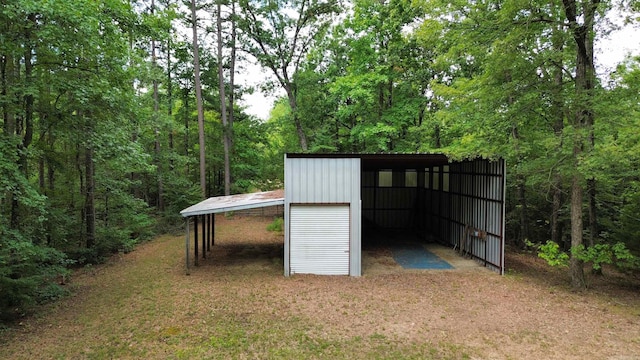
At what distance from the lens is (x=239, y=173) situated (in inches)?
877

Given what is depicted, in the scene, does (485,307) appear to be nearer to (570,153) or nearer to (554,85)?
(570,153)

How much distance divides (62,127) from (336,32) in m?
15.5

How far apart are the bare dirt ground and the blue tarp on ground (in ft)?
2.29

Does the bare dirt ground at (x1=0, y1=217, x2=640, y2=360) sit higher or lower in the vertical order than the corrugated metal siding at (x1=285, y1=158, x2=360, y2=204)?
lower

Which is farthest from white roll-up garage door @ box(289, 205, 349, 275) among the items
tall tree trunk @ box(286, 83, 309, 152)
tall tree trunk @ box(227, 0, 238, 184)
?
tall tree trunk @ box(227, 0, 238, 184)

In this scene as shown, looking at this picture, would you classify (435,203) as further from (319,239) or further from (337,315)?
(337,315)

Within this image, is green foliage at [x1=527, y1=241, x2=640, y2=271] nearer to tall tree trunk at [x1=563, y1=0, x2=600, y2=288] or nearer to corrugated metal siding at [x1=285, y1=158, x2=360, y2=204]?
tall tree trunk at [x1=563, y1=0, x2=600, y2=288]

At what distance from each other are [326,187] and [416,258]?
14.9 feet

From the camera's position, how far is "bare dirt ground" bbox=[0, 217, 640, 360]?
5430mm

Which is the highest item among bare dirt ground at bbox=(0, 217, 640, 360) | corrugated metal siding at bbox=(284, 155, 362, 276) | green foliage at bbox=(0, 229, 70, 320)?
corrugated metal siding at bbox=(284, 155, 362, 276)

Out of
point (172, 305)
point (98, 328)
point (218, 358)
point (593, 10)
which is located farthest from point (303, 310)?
point (593, 10)

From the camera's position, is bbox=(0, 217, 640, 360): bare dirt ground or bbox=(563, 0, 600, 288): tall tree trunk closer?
bbox=(0, 217, 640, 360): bare dirt ground

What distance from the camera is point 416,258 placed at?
1162 centimetres

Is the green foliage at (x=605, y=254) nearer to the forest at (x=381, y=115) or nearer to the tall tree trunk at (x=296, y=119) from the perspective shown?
the forest at (x=381, y=115)
